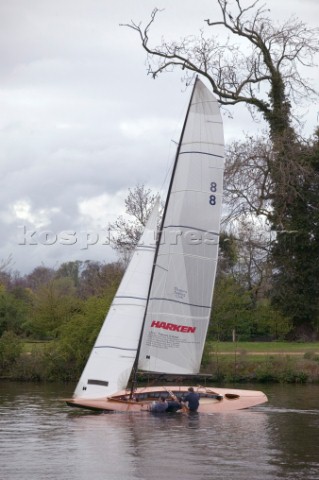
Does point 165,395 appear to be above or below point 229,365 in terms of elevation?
below

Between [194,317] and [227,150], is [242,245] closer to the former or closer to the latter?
[227,150]

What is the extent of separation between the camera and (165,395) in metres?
30.1

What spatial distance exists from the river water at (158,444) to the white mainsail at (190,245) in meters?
2.56

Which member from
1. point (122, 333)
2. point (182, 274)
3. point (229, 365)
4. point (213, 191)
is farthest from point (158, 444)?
point (229, 365)

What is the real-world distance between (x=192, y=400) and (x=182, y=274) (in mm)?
4136

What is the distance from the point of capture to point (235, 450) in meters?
23.5

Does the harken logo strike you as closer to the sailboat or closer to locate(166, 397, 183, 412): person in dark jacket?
the sailboat

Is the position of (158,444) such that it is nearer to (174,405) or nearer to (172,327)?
(174,405)

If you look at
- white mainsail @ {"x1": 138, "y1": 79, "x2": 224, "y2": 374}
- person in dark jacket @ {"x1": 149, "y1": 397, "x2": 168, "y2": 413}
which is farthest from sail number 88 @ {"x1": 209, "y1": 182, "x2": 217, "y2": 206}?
person in dark jacket @ {"x1": 149, "y1": 397, "x2": 168, "y2": 413}

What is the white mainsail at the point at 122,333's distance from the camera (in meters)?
29.3

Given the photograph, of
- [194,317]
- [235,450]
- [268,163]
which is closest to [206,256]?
[194,317]

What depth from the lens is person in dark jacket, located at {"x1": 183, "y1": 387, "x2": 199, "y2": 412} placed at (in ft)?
96.9

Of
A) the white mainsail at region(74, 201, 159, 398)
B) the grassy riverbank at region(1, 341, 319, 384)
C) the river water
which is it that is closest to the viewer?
the river water

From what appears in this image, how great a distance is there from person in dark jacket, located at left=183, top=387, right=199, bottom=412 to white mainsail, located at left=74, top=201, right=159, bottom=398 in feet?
6.74
